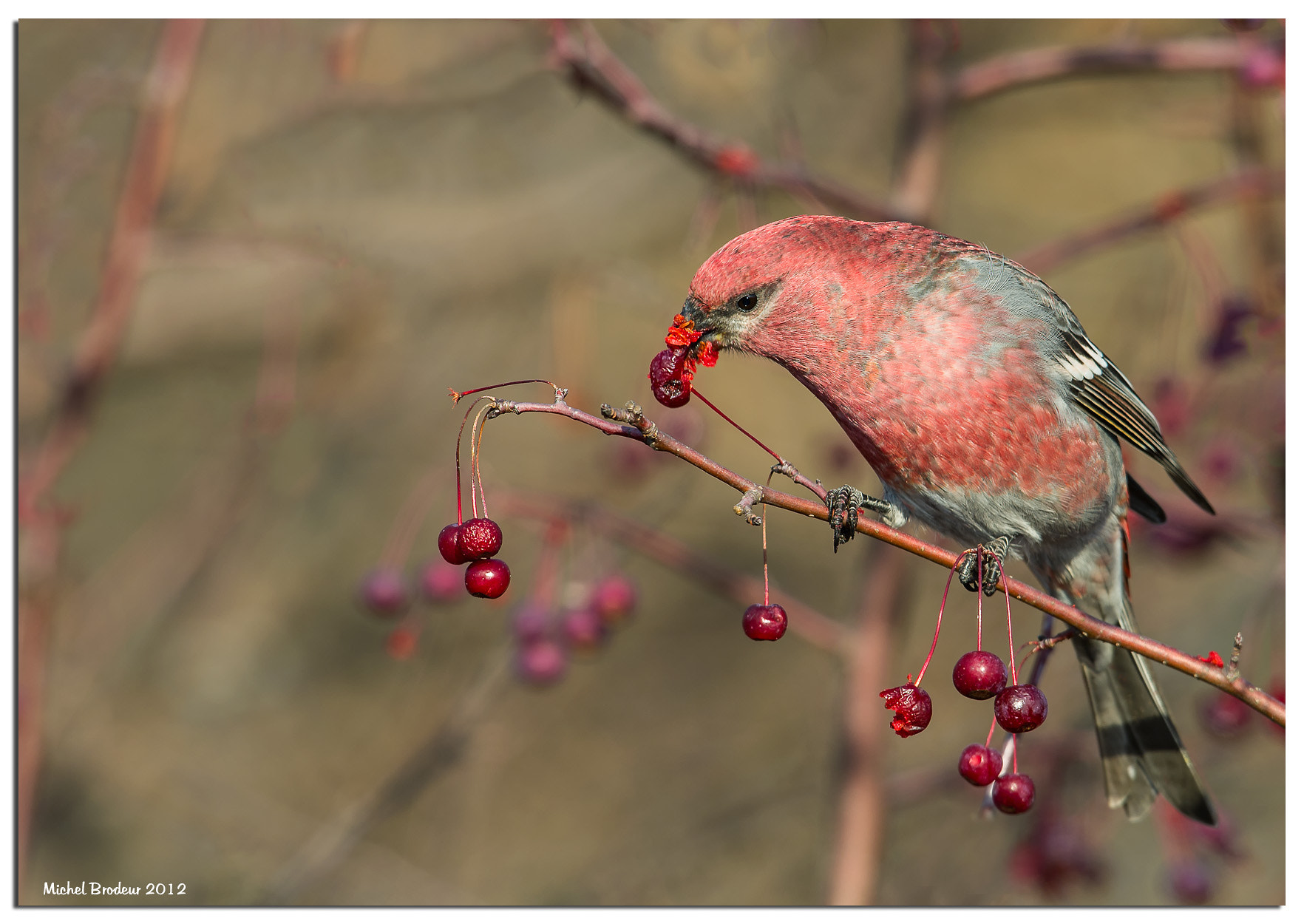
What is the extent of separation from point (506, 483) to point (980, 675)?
3634 mm

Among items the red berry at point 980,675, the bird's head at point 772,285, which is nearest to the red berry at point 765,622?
the red berry at point 980,675

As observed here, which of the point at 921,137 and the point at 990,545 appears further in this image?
the point at 921,137

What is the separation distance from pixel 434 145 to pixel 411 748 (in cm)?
302

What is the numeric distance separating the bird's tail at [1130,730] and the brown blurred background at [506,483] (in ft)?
2.94

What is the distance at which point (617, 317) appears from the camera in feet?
19.9

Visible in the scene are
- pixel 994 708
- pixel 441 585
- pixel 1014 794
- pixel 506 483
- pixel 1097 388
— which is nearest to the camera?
pixel 994 708

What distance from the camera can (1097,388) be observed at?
3043 millimetres

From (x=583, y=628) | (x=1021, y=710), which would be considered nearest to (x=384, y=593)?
(x=583, y=628)

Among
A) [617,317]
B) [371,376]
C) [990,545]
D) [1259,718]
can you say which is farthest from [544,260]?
[1259,718]

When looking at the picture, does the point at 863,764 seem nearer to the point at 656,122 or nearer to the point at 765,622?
the point at 765,622

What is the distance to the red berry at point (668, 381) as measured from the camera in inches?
90.1

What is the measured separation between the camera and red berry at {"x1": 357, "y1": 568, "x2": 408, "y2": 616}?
3.60m

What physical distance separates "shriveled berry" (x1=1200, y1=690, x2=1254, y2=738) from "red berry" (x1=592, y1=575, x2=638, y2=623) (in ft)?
6.49
